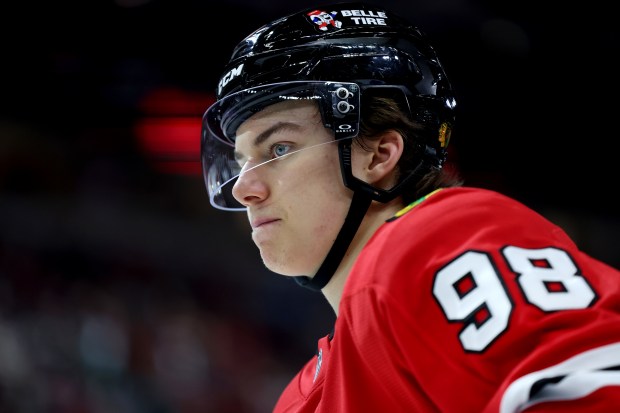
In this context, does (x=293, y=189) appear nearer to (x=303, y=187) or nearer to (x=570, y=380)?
(x=303, y=187)

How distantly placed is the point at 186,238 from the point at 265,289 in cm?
82

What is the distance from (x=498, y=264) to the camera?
0.96m

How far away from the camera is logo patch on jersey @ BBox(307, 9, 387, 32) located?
64.4 inches

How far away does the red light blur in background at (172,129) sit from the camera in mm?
6051

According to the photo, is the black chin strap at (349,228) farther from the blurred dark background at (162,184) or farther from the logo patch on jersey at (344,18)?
the blurred dark background at (162,184)

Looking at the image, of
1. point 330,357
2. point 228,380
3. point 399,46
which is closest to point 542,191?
point 228,380

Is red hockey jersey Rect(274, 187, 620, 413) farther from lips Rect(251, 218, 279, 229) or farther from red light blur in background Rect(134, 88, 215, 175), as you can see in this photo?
red light blur in background Rect(134, 88, 215, 175)

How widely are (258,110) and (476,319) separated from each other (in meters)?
0.82

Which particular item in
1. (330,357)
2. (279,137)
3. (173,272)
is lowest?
(173,272)

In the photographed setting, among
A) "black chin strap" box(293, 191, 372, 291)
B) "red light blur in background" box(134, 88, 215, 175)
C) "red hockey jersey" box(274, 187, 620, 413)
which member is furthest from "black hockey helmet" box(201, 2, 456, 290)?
"red light blur in background" box(134, 88, 215, 175)

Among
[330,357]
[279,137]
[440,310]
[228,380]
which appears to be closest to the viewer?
[440,310]

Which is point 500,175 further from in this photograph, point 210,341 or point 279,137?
point 279,137

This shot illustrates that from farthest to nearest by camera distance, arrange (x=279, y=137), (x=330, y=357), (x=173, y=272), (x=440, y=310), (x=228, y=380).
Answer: (x=173, y=272)
(x=228, y=380)
(x=279, y=137)
(x=330, y=357)
(x=440, y=310)

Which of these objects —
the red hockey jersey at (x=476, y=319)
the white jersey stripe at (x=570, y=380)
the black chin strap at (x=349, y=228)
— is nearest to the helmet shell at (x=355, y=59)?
the black chin strap at (x=349, y=228)
